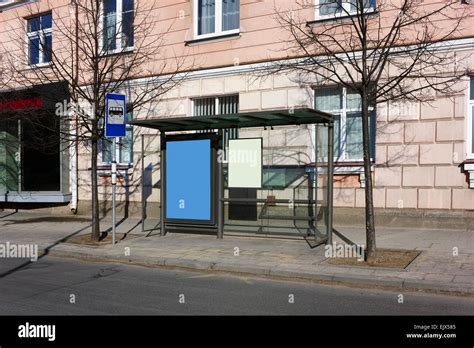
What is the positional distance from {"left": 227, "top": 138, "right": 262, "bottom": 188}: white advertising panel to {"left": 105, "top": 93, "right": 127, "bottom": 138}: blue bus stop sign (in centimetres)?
265

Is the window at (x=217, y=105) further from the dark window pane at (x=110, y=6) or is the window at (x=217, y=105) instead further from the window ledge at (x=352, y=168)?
the dark window pane at (x=110, y=6)

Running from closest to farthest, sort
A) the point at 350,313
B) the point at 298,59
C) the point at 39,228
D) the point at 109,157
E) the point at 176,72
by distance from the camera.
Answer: the point at 350,313 → the point at 298,59 → the point at 39,228 → the point at 176,72 → the point at 109,157

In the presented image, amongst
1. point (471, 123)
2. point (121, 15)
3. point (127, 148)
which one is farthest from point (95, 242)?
point (471, 123)

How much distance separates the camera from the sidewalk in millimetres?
7965

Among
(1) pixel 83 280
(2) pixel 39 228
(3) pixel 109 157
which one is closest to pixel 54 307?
(1) pixel 83 280

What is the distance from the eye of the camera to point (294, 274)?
8.55 m

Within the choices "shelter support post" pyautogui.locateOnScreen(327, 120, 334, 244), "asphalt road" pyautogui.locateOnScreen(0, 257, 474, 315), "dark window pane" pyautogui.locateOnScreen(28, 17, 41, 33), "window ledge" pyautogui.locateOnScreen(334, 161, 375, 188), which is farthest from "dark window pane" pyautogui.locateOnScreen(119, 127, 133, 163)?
"shelter support post" pyautogui.locateOnScreen(327, 120, 334, 244)

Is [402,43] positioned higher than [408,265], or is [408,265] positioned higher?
[402,43]

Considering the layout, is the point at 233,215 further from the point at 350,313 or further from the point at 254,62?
the point at 350,313

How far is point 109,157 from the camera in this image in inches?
721

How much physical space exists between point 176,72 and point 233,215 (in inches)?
242

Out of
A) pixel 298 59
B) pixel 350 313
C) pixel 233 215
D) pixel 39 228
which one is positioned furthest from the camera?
pixel 39 228

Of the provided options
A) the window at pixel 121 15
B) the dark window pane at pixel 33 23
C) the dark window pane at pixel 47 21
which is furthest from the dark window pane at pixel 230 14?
the dark window pane at pixel 33 23

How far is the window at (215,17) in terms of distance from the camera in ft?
51.5
